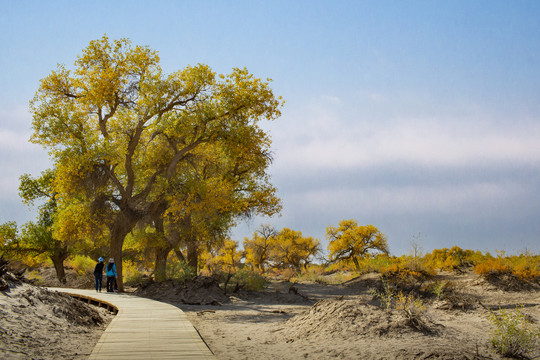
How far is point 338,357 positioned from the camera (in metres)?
8.10

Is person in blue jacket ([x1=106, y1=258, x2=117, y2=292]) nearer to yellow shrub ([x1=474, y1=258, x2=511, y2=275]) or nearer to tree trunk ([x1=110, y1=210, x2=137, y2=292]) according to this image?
tree trunk ([x1=110, y1=210, x2=137, y2=292])

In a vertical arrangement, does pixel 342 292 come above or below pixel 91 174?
below

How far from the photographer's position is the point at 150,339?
27.2 ft

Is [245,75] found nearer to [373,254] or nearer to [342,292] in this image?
[342,292]

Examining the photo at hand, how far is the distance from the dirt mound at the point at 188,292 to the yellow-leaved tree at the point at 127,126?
2397mm

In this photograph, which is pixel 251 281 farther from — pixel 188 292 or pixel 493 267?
pixel 493 267

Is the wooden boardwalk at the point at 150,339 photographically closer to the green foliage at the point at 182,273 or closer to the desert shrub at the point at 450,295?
the green foliage at the point at 182,273

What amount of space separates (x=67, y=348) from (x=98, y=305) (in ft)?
24.5

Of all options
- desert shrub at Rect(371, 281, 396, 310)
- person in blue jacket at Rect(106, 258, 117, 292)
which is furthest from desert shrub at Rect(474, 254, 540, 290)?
person in blue jacket at Rect(106, 258, 117, 292)

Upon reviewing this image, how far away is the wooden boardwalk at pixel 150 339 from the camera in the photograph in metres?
7.19

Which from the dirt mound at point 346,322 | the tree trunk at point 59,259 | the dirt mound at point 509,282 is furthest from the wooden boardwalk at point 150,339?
the tree trunk at point 59,259

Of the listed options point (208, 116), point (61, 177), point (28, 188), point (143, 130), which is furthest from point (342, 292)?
point (28, 188)

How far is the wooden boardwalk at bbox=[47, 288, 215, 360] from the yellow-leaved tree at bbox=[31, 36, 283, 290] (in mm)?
10421

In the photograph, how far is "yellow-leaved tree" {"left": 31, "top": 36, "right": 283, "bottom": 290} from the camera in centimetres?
2136
